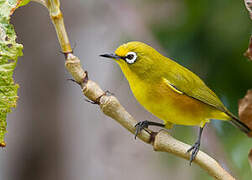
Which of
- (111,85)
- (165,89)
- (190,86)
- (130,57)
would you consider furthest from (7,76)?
(111,85)

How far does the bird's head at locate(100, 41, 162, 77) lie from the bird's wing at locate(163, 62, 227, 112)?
12 cm

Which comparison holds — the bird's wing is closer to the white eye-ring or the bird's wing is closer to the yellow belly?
the yellow belly

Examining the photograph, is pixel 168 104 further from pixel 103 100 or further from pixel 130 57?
pixel 103 100

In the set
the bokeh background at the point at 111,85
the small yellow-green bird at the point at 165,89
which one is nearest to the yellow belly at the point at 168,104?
the small yellow-green bird at the point at 165,89

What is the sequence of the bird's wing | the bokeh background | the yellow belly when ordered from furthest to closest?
the bokeh background < the bird's wing < the yellow belly

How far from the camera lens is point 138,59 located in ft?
7.00

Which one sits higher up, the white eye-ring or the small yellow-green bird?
the white eye-ring

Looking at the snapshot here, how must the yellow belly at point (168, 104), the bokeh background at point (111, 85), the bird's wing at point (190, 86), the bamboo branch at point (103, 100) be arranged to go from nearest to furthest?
the bamboo branch at point (103, 100)
the yellow belly at point (168, 104)
the bird's wing at point (190, 86)
the bokeh background at point (111, 85)

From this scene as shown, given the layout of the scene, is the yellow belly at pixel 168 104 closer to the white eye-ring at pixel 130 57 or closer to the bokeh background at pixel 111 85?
the white eye-ring at pixel 130 57

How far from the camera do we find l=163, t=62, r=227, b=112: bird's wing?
220 cm

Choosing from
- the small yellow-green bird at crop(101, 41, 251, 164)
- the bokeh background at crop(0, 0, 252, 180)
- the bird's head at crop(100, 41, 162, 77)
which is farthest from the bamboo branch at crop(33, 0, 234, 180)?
the bird's head at crop(100, 41, 162, 77)

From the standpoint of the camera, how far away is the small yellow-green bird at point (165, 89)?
2.04m

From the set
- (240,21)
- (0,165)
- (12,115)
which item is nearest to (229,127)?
(240,21)

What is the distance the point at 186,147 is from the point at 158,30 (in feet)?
5.93
